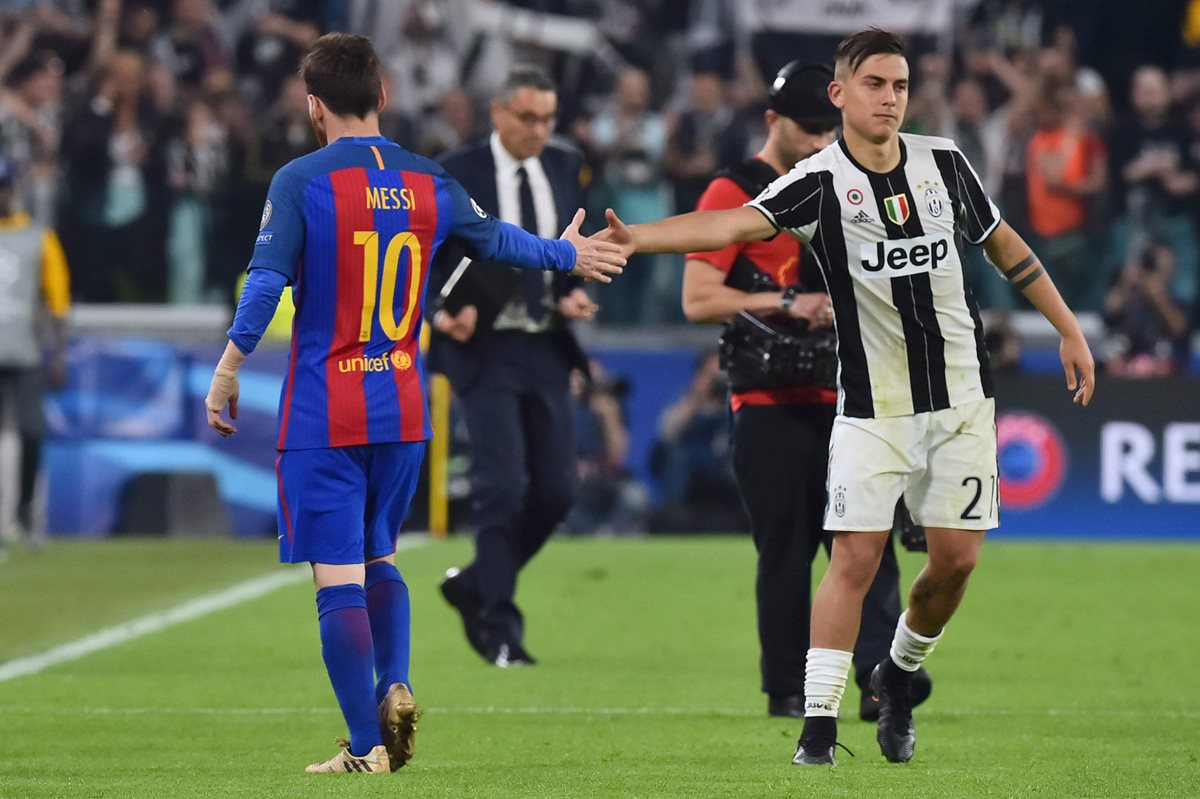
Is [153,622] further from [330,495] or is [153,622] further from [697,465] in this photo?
[697,465]

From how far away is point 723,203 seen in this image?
739 cm

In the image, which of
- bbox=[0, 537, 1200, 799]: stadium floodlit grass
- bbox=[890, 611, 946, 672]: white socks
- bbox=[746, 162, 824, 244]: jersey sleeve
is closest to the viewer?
bbox=[0, 537, 1200, 799]: stadium floodlit grass

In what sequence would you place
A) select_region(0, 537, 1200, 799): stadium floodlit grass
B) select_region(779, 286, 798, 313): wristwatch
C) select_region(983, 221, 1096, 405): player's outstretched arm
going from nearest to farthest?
1. select_region(0, 537, 1200, 799): stadium floodlit grass
2. select_region(983, 221, 1096, 405): player's outstretched arm
3. select_region(779, 286, 798, 313): wristwatch

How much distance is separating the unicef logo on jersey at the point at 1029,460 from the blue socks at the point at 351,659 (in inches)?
421

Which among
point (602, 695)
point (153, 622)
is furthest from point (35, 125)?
point (602, 695)

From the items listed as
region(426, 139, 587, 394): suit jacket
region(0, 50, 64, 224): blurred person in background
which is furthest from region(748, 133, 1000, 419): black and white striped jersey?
region(0, 50, 64, 224): blurred person in background

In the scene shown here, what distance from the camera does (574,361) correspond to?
9469 mm

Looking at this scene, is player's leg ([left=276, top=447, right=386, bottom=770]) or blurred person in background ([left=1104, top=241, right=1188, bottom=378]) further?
blurred person in background ([left=1104, top=241, right=1188, bottom=378])

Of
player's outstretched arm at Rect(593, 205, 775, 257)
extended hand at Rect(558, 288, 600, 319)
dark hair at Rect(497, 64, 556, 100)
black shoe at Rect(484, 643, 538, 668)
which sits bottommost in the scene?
black shoe at Rect(484, 643, 538, 668)

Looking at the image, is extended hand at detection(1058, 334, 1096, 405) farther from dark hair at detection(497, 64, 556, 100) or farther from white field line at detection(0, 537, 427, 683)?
white field line at detection(0, 537, 427, 683)

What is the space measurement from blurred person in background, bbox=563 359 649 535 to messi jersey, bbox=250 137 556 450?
10677 millimetres

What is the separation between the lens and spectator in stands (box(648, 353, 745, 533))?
16625 mm

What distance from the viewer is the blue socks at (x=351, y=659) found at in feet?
19.0

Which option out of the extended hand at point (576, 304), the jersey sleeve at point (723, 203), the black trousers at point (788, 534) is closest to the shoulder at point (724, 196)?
the jersey sleeve at point (723, 203)
